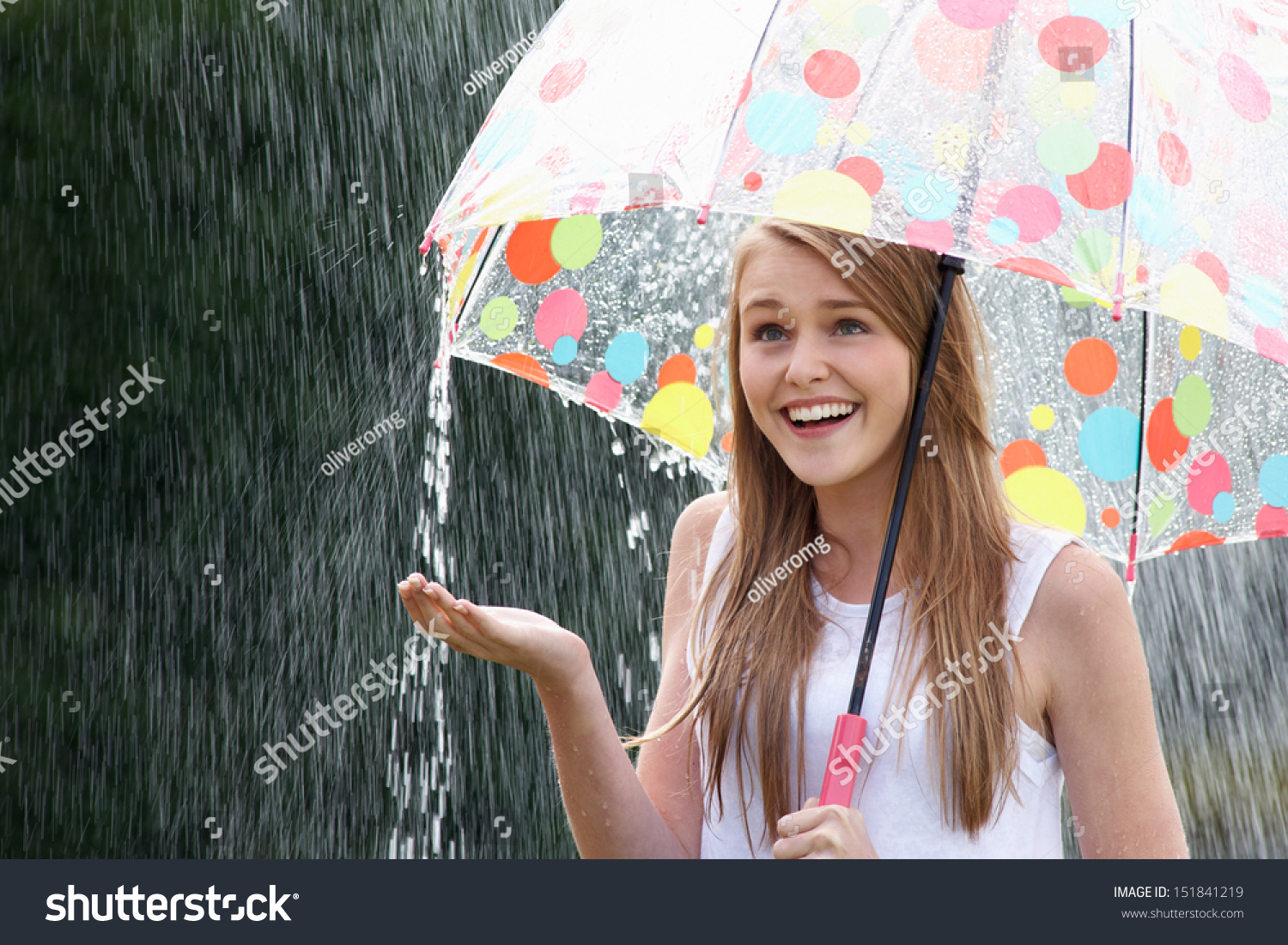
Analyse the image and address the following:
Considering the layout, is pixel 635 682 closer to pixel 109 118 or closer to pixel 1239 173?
pixel 109 118

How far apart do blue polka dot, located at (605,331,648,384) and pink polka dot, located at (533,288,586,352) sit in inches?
3.0

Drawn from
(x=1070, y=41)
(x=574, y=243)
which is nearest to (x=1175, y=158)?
(x=1070, y=41)

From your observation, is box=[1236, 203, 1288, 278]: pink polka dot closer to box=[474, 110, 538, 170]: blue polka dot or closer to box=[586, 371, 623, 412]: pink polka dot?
box=[474, 110, 538, 170]: blue polka dot

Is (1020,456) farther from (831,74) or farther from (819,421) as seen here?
(831,74)

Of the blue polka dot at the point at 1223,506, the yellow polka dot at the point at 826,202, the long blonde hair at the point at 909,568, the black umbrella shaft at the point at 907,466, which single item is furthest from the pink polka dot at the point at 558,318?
the blue polka dot at the point at 1223,506

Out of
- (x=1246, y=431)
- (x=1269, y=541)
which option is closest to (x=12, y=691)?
(x=1246, y=431)

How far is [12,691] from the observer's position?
520 centimetres

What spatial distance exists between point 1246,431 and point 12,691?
4770mm

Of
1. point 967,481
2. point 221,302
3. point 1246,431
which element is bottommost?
point 967,481

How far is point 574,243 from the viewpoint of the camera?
8.73ft

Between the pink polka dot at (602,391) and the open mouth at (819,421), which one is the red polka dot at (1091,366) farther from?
the pink polka dot at (602,391)

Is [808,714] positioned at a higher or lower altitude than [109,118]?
lower

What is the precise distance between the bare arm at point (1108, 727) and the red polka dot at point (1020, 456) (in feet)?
2.27

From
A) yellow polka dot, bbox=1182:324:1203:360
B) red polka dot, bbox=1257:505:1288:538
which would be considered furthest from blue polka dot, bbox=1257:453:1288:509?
yellow polka dot, bbox=1182:324:1203:360
